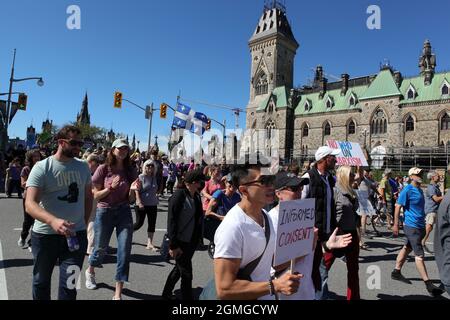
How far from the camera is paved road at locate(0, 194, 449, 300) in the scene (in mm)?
4879

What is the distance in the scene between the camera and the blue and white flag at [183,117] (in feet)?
88.6

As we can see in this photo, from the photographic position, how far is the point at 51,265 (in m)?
3.30

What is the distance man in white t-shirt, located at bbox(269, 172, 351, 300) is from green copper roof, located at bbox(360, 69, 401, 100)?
52.1 meters

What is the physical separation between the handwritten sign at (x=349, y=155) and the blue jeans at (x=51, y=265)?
27.6ft

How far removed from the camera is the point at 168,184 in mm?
18281

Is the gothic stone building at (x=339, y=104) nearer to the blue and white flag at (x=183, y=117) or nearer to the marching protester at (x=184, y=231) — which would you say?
the blue and white flag at (x=183, y=117)

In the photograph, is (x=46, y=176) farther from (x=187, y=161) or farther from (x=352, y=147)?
(x=187, y=161)

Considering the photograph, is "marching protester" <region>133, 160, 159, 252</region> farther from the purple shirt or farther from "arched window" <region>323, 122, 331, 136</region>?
"arched window" <region>323, 122, 331, 136</region>

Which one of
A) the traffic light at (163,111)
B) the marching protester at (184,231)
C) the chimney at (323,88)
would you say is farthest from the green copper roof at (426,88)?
the marching protester at (184,231)

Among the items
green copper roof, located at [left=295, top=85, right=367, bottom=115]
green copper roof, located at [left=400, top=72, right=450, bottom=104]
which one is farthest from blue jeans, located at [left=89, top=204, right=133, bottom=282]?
green copper roof, located at [left=295, top=85, right=367, bottom=115]

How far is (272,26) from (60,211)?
70.9 metres
